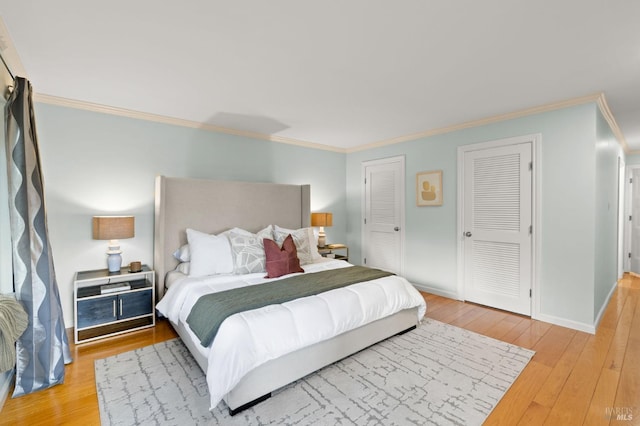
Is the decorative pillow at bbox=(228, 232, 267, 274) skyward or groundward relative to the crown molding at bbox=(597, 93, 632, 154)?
groundward

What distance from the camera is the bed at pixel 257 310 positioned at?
6.37 feet

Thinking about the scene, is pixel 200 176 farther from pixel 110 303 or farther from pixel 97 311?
pixel 97 311

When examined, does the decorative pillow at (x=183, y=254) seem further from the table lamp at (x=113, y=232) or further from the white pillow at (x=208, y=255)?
the table lamp at (x=113, y=232)

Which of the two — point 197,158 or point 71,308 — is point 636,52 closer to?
point 197,158

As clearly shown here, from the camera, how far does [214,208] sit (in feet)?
12.5

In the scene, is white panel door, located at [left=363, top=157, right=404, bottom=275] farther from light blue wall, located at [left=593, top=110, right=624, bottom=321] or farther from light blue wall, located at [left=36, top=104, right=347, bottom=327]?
light blue wall, located at [left=593, top=110, right=624, bottom=321]

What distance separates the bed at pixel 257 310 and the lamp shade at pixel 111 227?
12.5 inches

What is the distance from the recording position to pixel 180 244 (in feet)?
11.6

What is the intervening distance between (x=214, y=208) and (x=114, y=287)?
1.34m

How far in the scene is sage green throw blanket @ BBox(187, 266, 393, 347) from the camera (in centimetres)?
210

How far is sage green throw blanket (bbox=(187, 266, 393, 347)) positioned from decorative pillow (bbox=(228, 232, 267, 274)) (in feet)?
1.47

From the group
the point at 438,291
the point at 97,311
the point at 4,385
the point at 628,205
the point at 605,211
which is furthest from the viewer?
the point at 628,205

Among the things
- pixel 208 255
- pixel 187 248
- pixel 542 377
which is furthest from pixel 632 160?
pixel 187 248

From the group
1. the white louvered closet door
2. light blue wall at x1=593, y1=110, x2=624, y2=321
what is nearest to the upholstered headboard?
the white louvered closet door
